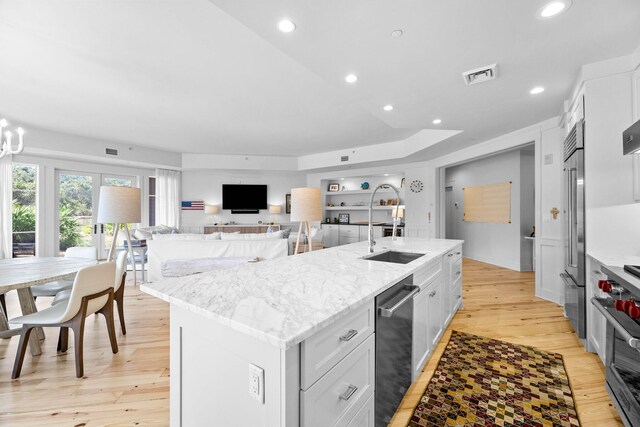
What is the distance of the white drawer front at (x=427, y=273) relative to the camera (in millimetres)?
1878

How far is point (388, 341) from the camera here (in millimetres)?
1461

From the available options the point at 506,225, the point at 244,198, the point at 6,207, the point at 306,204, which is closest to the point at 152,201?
the point at 244,198

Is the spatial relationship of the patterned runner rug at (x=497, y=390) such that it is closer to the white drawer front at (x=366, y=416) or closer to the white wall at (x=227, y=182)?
the white drawer front at (x=366, y=416)

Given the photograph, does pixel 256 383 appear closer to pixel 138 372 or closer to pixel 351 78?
pixel 138 372

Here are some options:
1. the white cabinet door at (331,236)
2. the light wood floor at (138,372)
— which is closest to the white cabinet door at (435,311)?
the light wood floor at (138,372)

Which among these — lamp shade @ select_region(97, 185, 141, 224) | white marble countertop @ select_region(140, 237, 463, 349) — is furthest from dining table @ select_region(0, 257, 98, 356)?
white marble countertop @ select_region(140, 237, 463, 349)

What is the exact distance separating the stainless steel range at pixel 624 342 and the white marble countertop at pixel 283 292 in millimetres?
991

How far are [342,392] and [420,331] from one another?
1047 mm

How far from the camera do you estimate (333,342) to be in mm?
1046

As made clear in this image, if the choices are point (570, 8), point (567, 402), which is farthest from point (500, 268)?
point (570, 8)

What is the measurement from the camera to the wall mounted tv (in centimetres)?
834

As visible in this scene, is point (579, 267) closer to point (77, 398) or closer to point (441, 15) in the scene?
point (441, 15)

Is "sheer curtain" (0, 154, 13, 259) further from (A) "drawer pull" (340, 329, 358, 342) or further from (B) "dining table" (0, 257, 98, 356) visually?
(A) "drawer pull" (340, 329, 358, 342)

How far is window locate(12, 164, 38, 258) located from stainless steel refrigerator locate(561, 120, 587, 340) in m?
8.51
